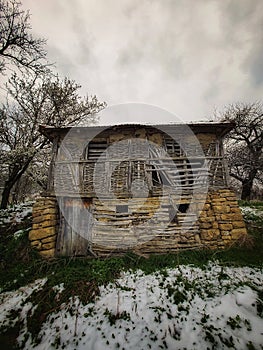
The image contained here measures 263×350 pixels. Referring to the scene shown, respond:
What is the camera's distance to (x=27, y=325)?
3795mm

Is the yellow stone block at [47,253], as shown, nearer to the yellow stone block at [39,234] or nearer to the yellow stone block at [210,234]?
the yellow stone block at [39,234]

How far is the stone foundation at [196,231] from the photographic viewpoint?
5855 millimetres

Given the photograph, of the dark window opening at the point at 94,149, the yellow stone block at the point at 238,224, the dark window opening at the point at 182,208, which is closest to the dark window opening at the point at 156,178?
the dark window opening at the point at 182,208

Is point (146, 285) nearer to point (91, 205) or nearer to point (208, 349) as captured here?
point (208, 349)

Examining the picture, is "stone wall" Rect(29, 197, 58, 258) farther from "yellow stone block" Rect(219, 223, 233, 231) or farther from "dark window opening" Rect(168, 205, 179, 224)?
"yellow stone block" Rect(219, 223, 233, 231)

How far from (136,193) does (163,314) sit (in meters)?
3.80

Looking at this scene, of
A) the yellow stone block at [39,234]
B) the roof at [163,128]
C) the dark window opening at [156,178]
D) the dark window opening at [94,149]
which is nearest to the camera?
the yellow stone block at [39,234]

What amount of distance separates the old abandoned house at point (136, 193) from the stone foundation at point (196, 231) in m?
0.03

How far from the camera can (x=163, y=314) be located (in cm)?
377

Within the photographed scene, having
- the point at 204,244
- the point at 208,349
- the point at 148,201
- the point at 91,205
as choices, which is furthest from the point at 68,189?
the point at 208,349

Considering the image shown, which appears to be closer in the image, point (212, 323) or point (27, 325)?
point (212, 323)

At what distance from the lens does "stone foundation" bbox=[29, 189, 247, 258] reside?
5855mm

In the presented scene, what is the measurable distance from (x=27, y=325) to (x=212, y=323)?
164 inches

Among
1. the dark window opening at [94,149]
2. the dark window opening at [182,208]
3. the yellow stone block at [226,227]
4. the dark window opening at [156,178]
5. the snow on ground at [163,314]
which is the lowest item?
the snow on ground at [163,314]
